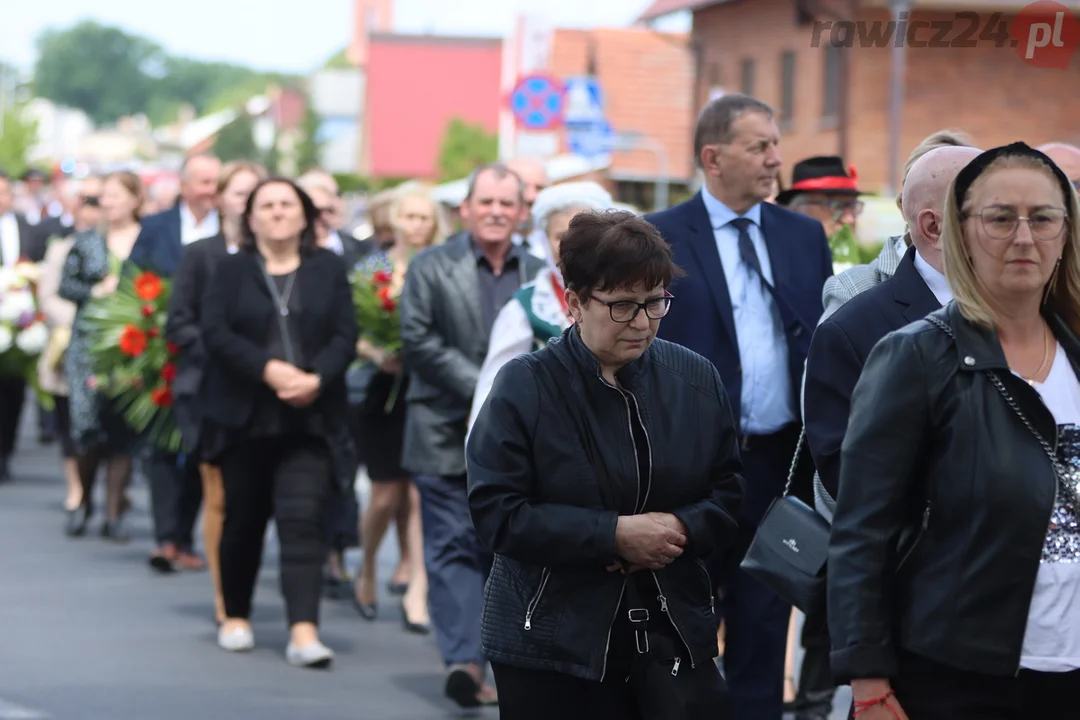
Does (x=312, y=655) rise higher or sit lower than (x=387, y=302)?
lower

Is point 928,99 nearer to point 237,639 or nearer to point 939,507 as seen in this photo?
point 237,639

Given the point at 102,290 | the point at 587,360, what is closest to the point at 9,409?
the point at 102,290

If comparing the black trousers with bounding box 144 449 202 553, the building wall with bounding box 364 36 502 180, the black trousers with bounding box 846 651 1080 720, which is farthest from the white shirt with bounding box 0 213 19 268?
the building wall with bounding box 364 36 502 180

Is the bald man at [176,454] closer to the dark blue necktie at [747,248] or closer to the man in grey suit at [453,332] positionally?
the man in grey suit at [453,332]

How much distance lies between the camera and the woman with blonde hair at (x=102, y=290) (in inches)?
511

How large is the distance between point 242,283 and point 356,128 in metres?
123

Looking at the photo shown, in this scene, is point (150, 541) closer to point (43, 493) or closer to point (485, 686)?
point (43, 493)

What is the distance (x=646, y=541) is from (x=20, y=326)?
12322 millimetres

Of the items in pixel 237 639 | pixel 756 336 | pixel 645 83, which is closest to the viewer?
pixel 756 336

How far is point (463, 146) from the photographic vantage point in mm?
74062

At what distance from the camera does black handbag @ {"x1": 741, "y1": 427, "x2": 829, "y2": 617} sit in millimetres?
4344

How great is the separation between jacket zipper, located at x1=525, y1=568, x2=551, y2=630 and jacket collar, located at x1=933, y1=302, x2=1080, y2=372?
3.89 feet

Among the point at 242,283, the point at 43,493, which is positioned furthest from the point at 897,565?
the point at 43,493

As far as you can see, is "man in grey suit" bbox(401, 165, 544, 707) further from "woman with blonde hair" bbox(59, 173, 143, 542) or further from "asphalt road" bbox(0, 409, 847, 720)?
"woman with blonde hair" bbox(59, 173, 143, 542)
